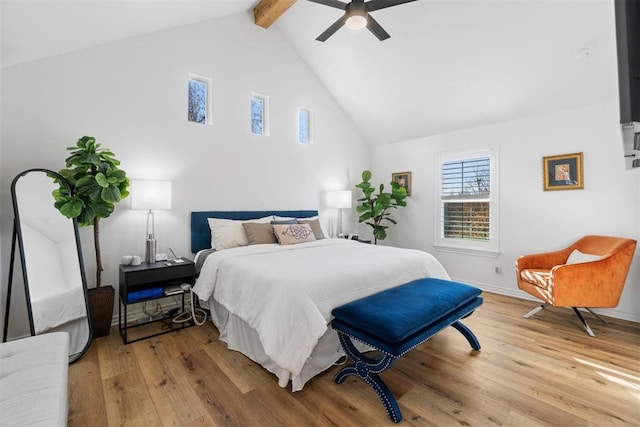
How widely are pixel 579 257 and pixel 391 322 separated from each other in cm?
260

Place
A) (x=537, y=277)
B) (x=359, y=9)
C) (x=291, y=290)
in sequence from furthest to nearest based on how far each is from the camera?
(x=537, y=277), (x=359, y=9), (x=291, y=290)

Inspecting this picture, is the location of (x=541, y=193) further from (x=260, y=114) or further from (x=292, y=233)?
(x=260, y=114)

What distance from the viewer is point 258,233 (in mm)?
3439

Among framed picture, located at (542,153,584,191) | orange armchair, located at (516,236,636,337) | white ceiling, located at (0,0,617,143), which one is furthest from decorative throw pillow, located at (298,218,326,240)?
framed picture, located at (542,153,584,191)

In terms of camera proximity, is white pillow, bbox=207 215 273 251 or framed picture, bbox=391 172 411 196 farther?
framed picture, bbox=391 172 411 196

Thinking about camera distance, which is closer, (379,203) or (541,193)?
(541,193)

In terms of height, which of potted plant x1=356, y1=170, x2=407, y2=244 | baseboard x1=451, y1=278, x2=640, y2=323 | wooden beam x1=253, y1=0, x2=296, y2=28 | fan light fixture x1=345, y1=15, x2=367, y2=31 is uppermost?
wooden beam x1=253, y1=0, x2=296, y2=28

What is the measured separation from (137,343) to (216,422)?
1387mm

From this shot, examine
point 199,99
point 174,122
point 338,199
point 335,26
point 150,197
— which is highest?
point 335,26

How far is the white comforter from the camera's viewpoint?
1873mm

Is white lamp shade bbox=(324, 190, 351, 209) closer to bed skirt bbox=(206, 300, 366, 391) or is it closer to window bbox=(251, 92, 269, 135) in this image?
window bbox=(251, 92, 269, 135)

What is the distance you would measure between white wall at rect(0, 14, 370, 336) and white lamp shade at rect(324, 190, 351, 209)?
25 centimetres

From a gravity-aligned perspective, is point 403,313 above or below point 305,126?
below

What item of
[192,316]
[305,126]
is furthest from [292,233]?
[305,126]
